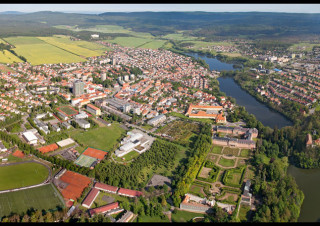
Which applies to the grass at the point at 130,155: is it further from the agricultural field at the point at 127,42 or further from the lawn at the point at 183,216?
the agricultural field at the point at 127,42

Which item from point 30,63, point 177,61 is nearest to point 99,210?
point 30,63

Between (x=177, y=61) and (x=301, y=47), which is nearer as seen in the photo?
(x=177, y=61)

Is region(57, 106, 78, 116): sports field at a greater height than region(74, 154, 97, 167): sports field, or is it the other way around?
region(57, 106, 78, 116): sports field

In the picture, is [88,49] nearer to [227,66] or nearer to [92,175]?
[227,66]

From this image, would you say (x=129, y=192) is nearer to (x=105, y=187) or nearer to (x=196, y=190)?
(x=105, y=187)

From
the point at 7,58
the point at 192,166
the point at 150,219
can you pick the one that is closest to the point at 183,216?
the point at 150,219

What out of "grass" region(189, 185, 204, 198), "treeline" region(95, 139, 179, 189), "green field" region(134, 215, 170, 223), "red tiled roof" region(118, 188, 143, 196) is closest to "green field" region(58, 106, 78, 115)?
"treeline" region(95, 139, 179, 189)

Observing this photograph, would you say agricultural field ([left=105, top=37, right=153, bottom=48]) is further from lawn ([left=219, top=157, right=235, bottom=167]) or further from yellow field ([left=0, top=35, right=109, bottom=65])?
lawn ([left=219, top=157, right=235, bottom=167])
